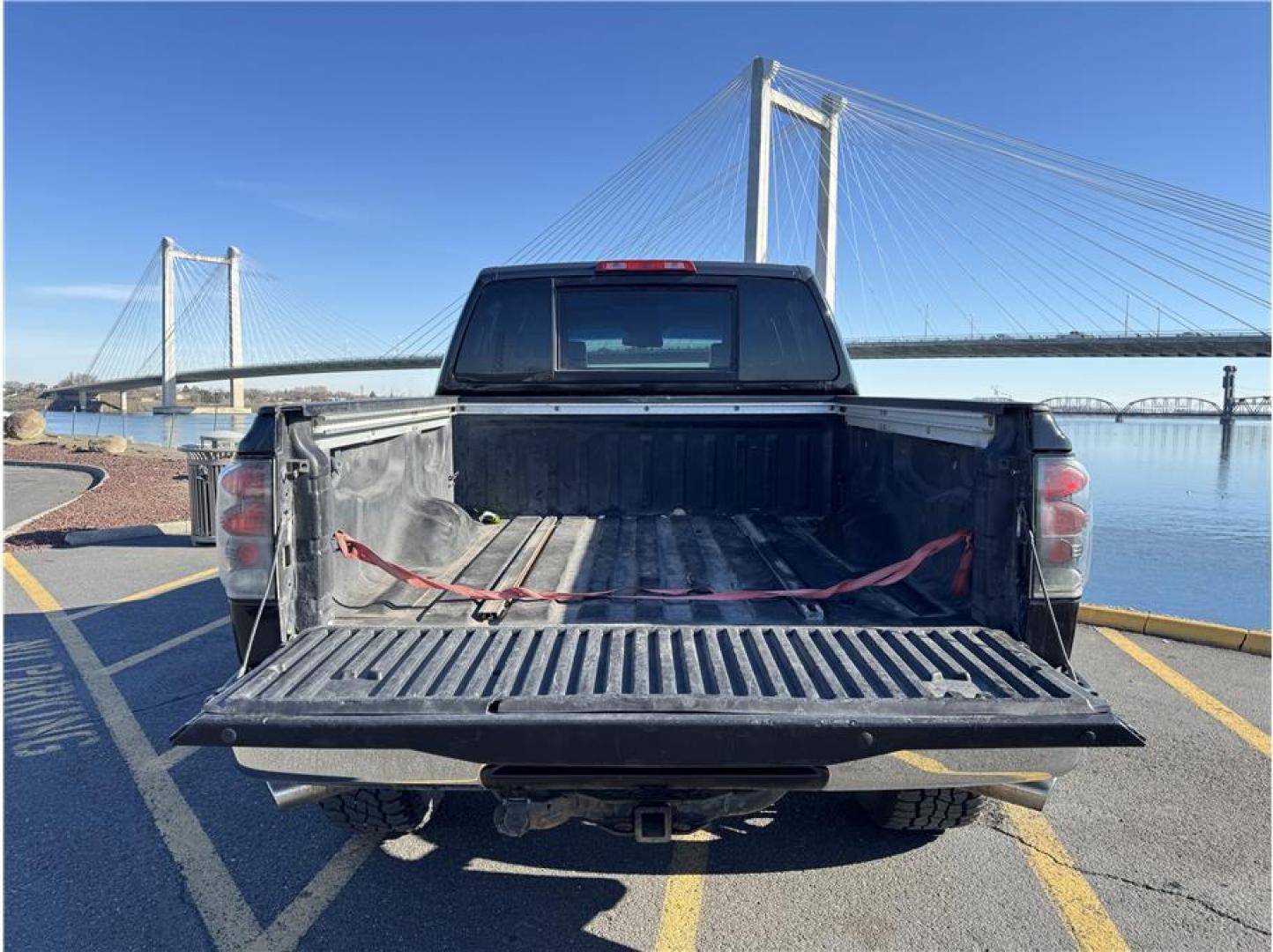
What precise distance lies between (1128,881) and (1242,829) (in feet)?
2.41

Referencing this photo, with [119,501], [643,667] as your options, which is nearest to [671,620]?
[643,667]

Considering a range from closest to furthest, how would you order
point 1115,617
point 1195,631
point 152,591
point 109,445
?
point 1195,631, point 1115,617, point 152,591, point 109,445

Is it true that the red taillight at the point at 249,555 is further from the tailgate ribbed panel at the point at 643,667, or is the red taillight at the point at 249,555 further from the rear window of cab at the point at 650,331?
the rear window of cab at the point at 650,331

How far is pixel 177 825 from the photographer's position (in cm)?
294

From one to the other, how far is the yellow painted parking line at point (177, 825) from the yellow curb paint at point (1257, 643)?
606 cm

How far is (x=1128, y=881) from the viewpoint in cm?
259

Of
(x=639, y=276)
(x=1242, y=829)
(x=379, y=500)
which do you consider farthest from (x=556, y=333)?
(x=1242, y=829)

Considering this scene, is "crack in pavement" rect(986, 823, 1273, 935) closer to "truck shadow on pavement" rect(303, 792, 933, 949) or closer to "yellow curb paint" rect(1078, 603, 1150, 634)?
"truck shadow on pavement" rect(303, 792, 933, 949)

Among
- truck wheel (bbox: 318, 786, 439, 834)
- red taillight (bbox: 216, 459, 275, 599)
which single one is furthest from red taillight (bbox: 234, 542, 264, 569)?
truck wheel (bbox: 318, 786, 439, 834)

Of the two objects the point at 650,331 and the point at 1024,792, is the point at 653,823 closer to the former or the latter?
the point at 1024,792

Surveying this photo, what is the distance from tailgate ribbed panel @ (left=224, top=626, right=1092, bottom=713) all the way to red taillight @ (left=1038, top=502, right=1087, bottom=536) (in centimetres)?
34

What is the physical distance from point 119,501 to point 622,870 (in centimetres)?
1158

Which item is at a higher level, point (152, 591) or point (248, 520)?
point (248, 520)

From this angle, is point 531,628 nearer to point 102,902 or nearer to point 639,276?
point 102,902
